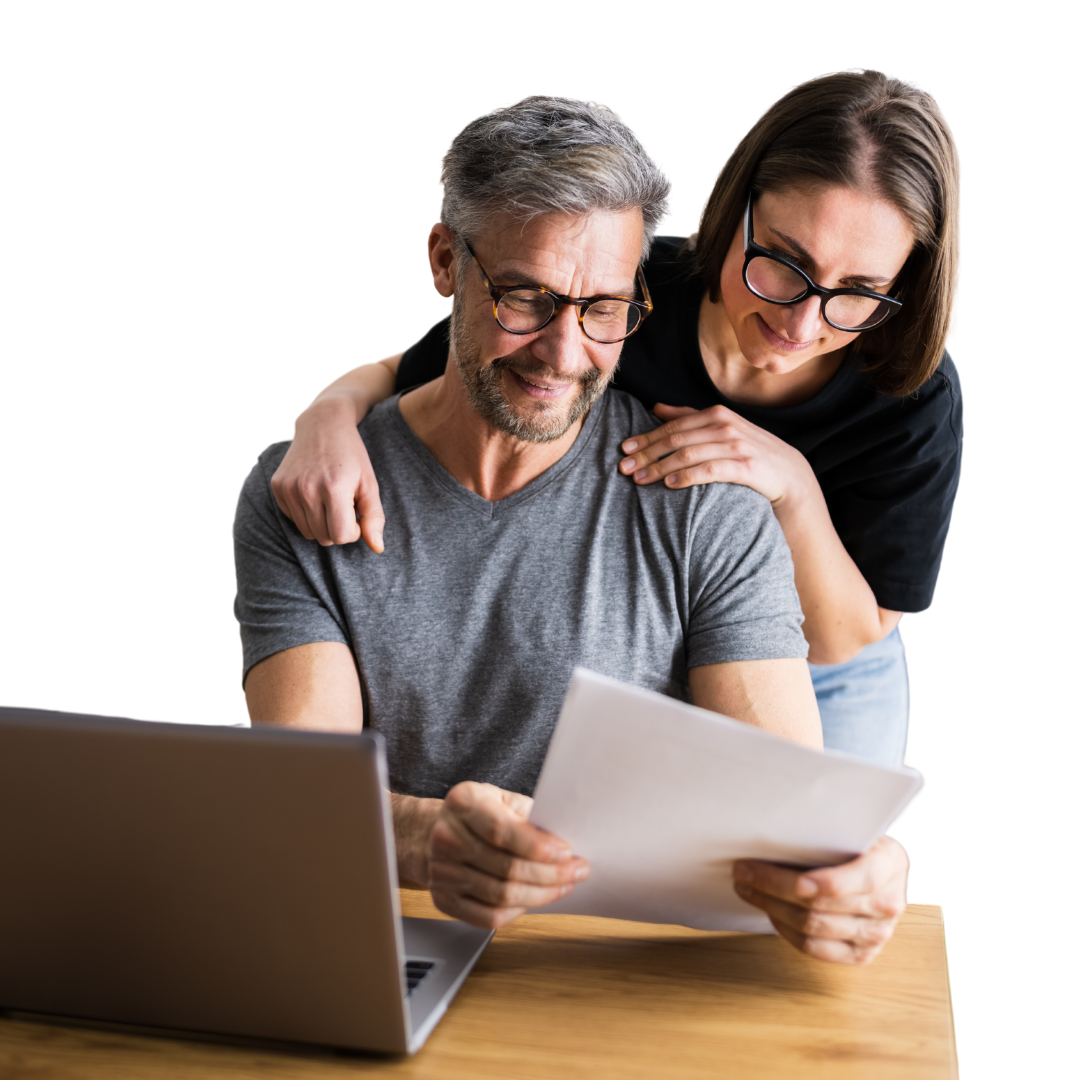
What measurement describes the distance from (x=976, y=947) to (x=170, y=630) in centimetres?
254

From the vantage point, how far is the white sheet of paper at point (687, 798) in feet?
2.70

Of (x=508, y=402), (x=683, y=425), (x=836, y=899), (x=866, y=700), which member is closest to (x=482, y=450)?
(x=508, y=402)

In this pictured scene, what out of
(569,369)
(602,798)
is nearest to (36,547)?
(569,369)

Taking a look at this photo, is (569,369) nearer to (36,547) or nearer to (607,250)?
(607,250)

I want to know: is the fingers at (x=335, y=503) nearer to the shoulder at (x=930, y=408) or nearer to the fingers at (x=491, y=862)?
the fingers at (x=491, y=862)

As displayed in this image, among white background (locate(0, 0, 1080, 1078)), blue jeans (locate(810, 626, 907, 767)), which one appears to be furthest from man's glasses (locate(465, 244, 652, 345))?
white background (locate(0, 0, 1080, 1078))

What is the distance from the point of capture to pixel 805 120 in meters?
1.62

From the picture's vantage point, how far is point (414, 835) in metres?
1.31

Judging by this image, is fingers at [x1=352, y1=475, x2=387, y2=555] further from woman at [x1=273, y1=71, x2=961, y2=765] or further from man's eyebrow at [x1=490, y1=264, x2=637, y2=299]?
man's eyebrow at [x1=490, y1=264, x2=637, y2=299]

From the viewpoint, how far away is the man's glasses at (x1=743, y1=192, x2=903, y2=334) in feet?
5.04

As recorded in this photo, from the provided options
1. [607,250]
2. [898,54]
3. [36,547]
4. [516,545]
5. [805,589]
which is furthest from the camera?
[36,547]

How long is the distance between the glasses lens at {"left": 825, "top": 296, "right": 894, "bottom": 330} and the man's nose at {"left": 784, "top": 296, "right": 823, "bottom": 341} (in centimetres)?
2

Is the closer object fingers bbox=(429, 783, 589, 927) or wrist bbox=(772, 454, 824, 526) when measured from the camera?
fingers bbox=(429, 783, 589, 927)

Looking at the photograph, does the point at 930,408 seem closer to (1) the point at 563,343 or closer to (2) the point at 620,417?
(2) the point at 620,417
